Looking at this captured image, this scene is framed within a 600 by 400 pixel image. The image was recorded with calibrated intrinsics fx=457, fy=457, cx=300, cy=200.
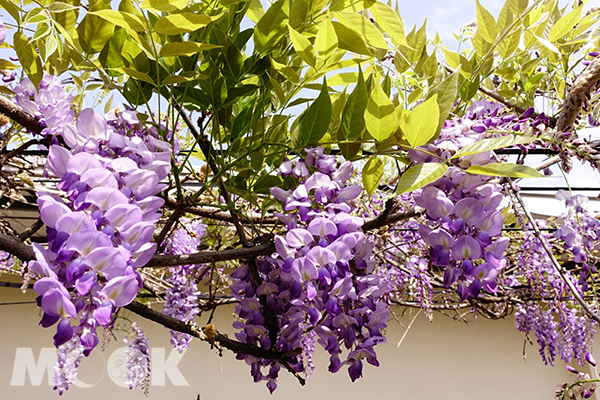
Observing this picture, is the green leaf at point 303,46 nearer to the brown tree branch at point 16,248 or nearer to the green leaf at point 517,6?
the green leaf at point 517,6

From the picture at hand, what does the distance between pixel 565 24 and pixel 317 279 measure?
0.55 meters

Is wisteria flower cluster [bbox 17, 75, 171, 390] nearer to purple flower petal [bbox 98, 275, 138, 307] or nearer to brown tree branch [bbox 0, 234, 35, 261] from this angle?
purple flower petal [bbox 98, 275, 138, 307]

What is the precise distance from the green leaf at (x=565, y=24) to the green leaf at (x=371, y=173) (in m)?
0.38

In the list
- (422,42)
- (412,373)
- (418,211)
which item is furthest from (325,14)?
(412,373)

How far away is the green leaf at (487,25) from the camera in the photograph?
56 cm

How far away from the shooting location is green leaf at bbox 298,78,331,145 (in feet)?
1.61

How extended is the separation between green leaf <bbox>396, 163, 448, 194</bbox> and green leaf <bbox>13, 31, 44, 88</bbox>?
41cm

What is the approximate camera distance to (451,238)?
445 mm

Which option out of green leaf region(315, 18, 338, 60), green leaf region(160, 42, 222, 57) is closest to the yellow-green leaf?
green leaf region(160, 42, 222, 57)

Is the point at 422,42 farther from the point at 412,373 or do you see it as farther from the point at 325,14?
the point at 412,373

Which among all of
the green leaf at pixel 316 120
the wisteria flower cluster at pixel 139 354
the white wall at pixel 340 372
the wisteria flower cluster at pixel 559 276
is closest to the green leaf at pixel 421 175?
the green leaf at pixel 316 120

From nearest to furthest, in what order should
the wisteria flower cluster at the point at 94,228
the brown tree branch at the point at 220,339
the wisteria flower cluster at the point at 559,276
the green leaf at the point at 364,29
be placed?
the wisteria flower cluster at the point at 94,228 → the green leaf at the point at 364,29 → the brown tree branch at the point at 220,339 → the wisteria flower cluster at the point at 559,276

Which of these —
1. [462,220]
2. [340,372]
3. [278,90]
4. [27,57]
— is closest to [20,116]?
[27,57]

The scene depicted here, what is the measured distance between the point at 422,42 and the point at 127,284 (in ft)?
1.68
